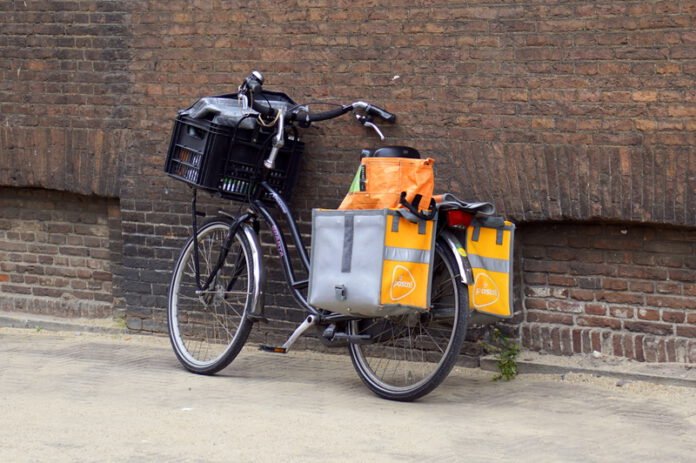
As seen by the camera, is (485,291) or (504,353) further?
(504,353)

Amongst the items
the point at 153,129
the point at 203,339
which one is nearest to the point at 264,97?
the point at 153,129

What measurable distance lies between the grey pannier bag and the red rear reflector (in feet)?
0.40

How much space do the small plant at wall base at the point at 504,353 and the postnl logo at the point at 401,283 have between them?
42.8 inches

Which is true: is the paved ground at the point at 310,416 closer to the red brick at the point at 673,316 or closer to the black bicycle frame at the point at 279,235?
the red brick at the point at 673,316

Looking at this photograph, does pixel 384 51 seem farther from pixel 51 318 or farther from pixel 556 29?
pixel 51 318

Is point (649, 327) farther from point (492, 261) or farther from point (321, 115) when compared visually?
point (321, 115)

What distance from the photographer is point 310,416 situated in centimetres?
507

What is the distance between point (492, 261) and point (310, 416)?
123cm

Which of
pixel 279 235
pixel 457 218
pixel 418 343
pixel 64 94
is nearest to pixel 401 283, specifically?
pixel 457 218

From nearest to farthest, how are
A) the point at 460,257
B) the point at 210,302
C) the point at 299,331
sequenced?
the point at 460,257 → the point at 299,331 → the point at 210,302

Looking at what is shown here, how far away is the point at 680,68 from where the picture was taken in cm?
543

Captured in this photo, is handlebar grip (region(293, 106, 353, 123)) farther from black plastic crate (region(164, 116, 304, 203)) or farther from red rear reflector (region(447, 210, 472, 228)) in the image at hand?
red rear reflector (region(447, 210, 472, 228))

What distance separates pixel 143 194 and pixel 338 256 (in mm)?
2292

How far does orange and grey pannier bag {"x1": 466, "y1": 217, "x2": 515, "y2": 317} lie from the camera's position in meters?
5.37
